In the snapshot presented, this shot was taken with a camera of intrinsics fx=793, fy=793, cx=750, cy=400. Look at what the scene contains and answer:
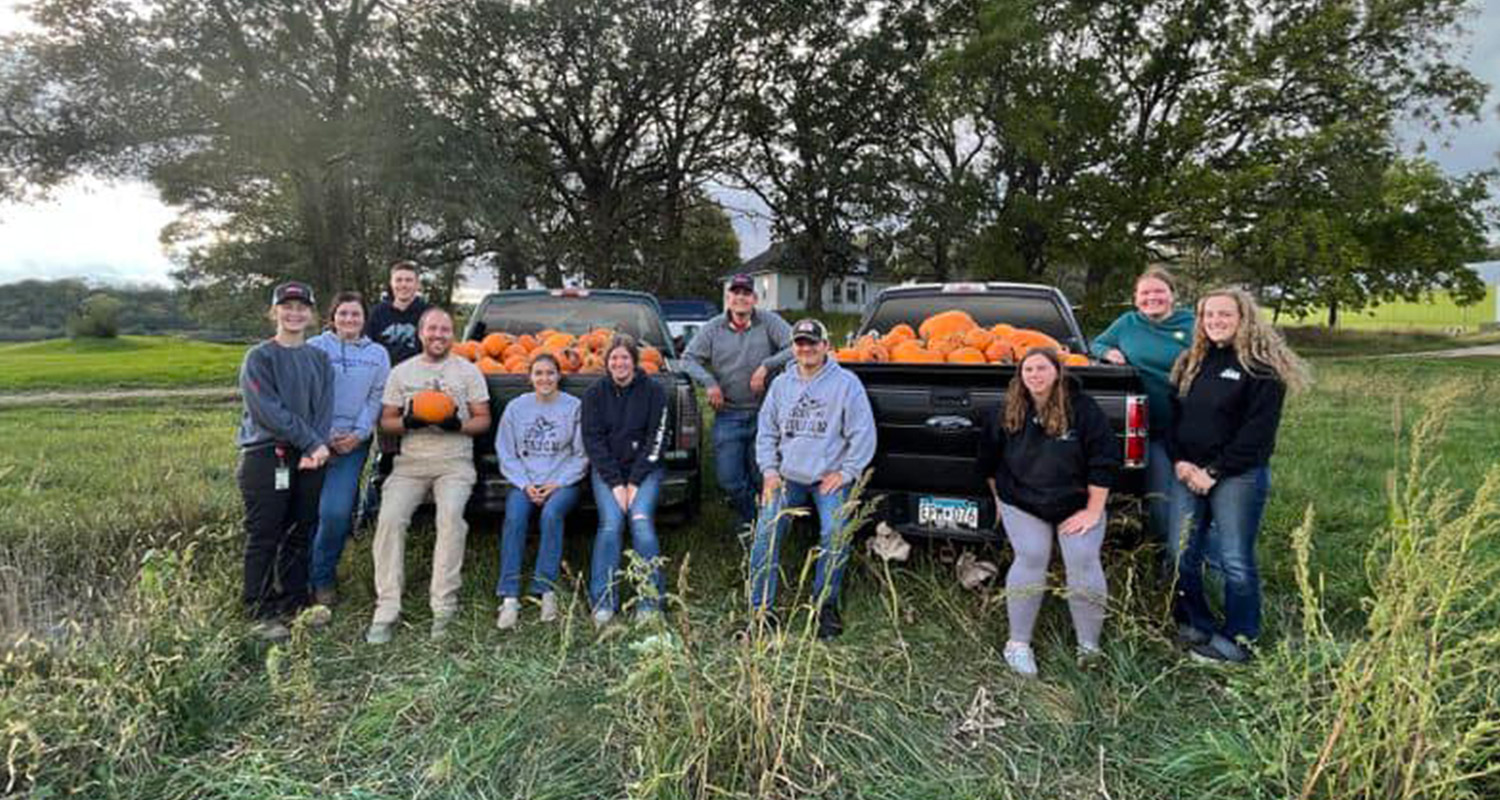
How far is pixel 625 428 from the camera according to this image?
4.32 m

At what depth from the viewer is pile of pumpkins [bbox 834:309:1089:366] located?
15.3 feet

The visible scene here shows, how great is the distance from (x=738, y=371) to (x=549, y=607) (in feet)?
6.38

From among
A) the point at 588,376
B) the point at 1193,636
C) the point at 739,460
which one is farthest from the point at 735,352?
the point at 1193,636

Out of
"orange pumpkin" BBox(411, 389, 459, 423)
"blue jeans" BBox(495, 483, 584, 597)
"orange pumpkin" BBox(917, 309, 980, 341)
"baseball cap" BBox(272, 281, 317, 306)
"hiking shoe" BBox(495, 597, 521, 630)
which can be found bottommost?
"hiking shoe" BBox(495, 597, 521, 630)

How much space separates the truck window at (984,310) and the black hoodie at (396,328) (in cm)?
349

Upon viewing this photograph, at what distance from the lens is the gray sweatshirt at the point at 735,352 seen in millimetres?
5203

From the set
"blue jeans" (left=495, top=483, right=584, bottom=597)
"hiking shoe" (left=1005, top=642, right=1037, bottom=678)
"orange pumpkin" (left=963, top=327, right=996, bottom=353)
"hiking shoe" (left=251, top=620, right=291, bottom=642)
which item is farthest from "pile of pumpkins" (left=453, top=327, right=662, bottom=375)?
"hiking shoe" (left=1005, top=642, right=1037, bottom=678)

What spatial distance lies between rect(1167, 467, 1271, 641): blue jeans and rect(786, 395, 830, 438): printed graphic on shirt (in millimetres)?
1690

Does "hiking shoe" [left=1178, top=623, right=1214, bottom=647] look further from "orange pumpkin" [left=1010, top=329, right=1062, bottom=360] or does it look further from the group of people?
"orange pumpkin" [left=1010, top=329, right=1062, bottom=360]

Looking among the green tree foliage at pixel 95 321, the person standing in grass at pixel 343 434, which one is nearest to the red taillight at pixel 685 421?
the person standing in grass at pixel 343 434

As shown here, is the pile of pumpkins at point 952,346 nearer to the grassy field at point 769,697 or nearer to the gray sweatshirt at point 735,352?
the gray sweatshirt at point 735,352

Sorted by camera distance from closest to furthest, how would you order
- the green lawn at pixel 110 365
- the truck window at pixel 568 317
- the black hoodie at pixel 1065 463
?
the black hoodie at pixel 1065 463 → the truck window at pixel 568 317 → the green lawn at pixel 110 365

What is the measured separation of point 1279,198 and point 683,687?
26704mm

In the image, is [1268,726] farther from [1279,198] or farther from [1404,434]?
[1279,198]
